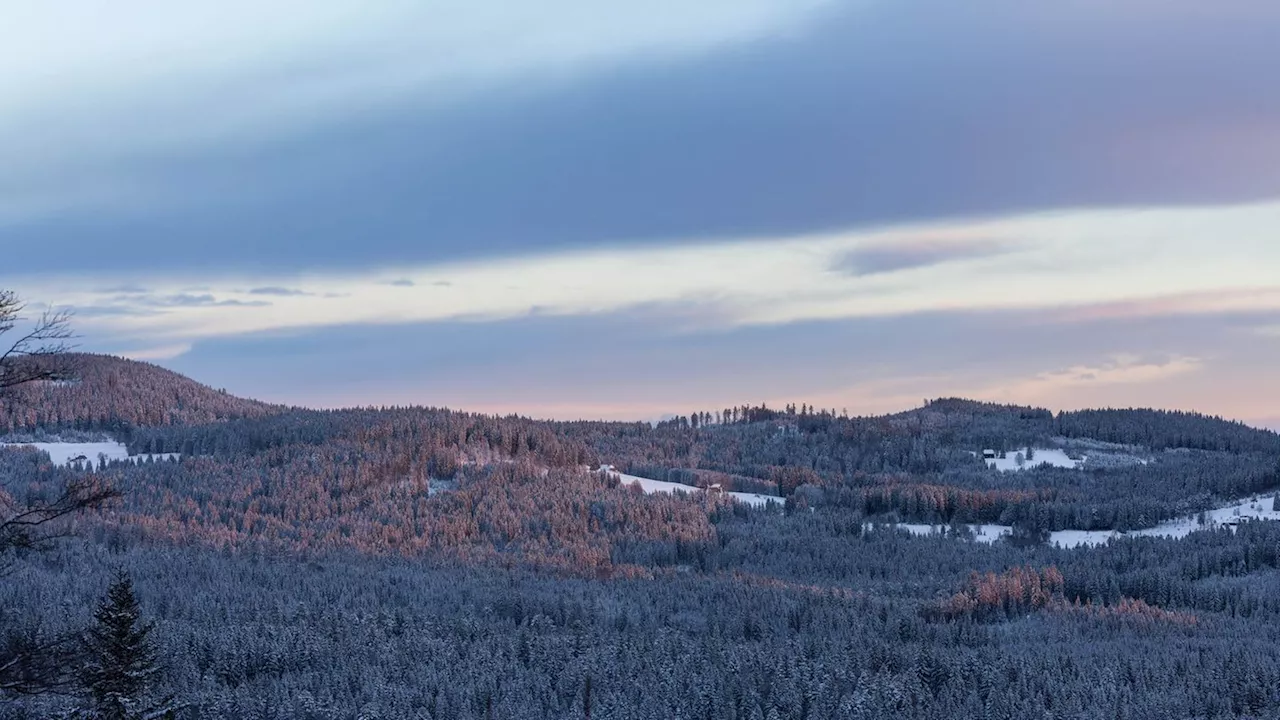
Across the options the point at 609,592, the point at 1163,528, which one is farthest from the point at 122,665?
the point at 1163,528

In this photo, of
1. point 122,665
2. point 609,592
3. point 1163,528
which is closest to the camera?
point 122,665

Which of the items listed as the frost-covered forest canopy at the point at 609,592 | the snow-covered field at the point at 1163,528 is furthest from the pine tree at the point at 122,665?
the snow-covered field at the point at 1163,528

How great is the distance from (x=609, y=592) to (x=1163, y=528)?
285 feet

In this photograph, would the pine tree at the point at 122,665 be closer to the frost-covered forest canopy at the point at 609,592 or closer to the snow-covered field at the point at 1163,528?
the frost-covered forest canopy at the point at 609,592

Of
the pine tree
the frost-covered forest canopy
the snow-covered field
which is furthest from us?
the snow-covered field

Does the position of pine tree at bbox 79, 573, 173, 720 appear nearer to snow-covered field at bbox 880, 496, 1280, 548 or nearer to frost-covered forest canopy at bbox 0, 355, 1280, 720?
frost-covered forest canopy at bbox 0, 355, 1280, 720

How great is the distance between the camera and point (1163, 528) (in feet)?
570

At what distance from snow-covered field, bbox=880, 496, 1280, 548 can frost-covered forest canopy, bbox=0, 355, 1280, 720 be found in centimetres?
214

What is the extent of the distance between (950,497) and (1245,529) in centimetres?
4645

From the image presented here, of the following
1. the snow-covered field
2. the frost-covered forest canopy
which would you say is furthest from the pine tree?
the snow-covered field

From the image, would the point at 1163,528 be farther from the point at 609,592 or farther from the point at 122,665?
the point at 122,665

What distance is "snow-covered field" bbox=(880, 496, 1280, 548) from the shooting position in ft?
552

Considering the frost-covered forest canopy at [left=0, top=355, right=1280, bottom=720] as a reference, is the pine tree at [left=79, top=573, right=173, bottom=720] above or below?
above

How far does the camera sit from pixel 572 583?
131 m
